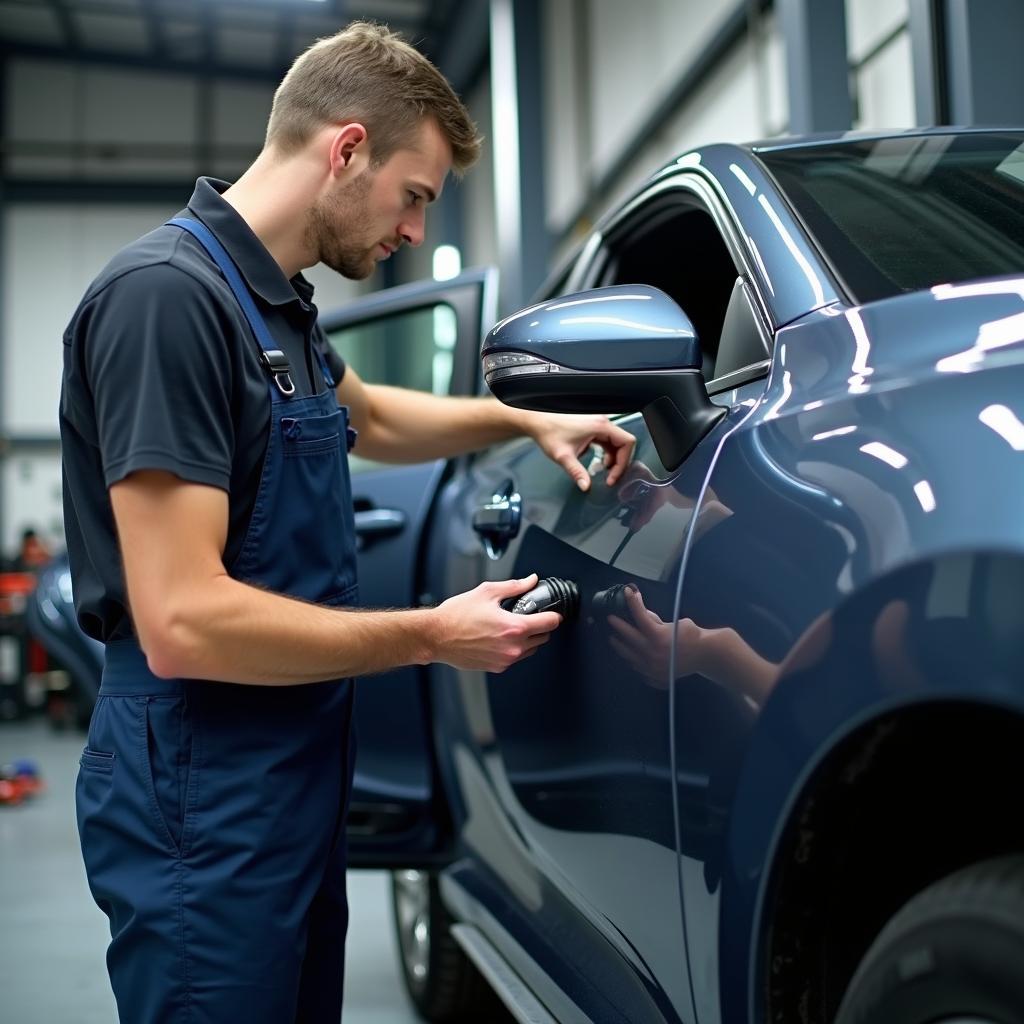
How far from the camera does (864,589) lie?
0.83m

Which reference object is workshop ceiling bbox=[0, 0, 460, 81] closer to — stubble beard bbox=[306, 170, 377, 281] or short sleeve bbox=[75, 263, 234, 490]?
stubble beard bbox=[306, 170, 377, 281]

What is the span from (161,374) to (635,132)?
630cm

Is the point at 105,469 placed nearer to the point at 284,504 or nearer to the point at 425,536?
the point at 284,504

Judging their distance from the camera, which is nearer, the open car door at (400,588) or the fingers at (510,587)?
the fingers at (510,587)

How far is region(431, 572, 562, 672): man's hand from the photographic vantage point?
1.30 meters

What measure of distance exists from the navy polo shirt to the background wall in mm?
4412

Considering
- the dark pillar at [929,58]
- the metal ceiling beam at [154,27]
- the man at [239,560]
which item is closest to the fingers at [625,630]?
the man at [239,560]

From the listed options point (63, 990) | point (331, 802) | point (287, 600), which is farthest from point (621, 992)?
point (63, 990)

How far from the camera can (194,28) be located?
13.4 m

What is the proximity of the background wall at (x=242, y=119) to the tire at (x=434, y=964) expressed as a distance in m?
3.98

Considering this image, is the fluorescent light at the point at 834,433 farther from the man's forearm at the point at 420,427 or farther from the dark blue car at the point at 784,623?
the man's forearm at the point at 420,427

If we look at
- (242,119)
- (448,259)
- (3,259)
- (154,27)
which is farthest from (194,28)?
(448,259)

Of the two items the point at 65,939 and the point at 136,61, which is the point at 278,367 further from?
the point at 136,61

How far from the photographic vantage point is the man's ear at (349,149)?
1436mm
